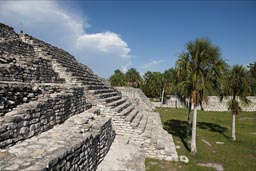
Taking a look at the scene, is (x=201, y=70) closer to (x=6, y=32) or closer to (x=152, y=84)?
(x=6, y=32)

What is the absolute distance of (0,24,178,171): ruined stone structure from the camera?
412 cm

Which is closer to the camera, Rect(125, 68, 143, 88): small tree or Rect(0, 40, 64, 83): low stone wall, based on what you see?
Rect(0, 40, 64, 83): low stone wall

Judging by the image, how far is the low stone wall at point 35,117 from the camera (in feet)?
14.2

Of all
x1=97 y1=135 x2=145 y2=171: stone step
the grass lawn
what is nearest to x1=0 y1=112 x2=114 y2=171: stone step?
x1=97 y1=135 x2=145 y2=171: stone step

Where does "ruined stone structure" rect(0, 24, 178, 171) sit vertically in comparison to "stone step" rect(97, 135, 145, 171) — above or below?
above

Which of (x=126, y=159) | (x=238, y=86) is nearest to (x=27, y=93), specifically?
(x=126, y=159)

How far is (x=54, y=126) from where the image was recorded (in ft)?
20.7

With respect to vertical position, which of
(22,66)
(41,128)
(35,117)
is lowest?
(41,128)

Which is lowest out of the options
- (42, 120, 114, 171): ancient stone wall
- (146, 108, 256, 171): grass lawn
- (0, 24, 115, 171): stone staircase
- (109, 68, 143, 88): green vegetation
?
(146, 108, 256, 171): grass lawn

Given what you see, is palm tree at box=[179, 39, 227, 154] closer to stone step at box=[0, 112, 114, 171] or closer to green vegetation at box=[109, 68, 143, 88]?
stone step at box=[0, 112, 114, 171]

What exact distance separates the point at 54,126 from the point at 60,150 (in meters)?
2.38

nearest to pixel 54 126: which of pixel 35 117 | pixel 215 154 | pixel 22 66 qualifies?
pixel 35 117

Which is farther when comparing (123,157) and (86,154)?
(123,157)

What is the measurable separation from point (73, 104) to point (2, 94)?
3378 millimetres
